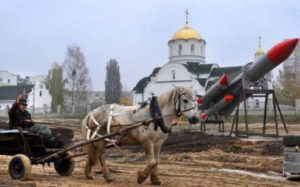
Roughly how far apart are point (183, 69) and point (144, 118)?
56879mm

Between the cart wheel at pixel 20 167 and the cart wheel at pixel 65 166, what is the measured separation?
48.5 inches

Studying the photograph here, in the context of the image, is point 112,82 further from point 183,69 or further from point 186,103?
point 186,103

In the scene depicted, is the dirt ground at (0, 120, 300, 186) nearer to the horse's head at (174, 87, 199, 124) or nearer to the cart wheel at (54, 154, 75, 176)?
the cart wheel at (54, 154, 75, 176)

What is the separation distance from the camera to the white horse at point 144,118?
8.82m

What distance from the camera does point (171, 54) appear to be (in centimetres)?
7131

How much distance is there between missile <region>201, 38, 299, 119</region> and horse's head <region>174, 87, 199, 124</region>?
38.5ft

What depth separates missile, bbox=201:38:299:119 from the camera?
19531mm

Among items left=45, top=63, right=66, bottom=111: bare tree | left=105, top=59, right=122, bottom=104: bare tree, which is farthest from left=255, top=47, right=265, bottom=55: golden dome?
left=45, top=63, right=66, bottom=111: bare tree

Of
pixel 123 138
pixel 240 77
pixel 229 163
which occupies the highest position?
pixel 240 77

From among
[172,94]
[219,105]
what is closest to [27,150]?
[172,94]

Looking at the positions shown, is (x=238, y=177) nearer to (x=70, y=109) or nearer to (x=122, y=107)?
(x=122, y=107)

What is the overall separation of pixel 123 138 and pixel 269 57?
13.0 meters

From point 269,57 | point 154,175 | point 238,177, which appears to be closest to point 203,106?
point 269,57

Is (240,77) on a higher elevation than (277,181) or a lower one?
higher
